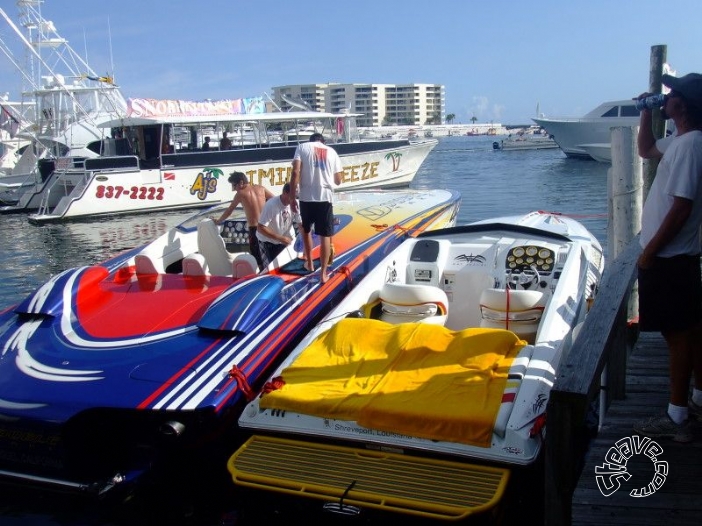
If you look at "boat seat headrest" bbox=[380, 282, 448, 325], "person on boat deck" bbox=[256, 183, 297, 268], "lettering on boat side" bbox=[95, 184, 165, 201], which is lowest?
"boat seat headrest" bbox=[380, 282, 448, 325]

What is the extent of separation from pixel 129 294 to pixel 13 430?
1850 mm

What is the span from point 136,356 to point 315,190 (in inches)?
97.2

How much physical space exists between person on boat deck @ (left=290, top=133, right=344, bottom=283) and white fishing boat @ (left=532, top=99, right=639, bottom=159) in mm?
33882

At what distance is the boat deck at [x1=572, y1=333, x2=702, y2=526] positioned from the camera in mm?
2947

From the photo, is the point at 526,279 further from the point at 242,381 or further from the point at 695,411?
the point at 242,381

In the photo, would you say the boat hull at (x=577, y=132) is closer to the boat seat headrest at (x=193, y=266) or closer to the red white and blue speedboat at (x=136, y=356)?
the red white and blue speedboat at (x=136, y=356)

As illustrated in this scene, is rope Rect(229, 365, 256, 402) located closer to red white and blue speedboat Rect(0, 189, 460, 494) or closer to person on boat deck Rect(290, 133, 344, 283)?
red white and blue speedboat Rect(0, 189, 460, 494)

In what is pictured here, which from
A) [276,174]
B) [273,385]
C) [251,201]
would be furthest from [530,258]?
[276,174]

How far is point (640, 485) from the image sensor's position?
3.13 metres

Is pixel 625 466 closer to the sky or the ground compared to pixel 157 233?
closer to the sky

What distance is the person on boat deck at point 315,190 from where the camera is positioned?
21.2ft

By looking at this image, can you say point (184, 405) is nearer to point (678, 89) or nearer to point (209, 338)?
point (209, 338)

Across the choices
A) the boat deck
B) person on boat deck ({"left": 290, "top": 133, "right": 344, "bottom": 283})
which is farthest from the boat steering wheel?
the boat deck

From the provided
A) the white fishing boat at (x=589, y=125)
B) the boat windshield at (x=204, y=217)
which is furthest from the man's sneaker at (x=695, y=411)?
the white fishing boat at (x=589, y=125)
